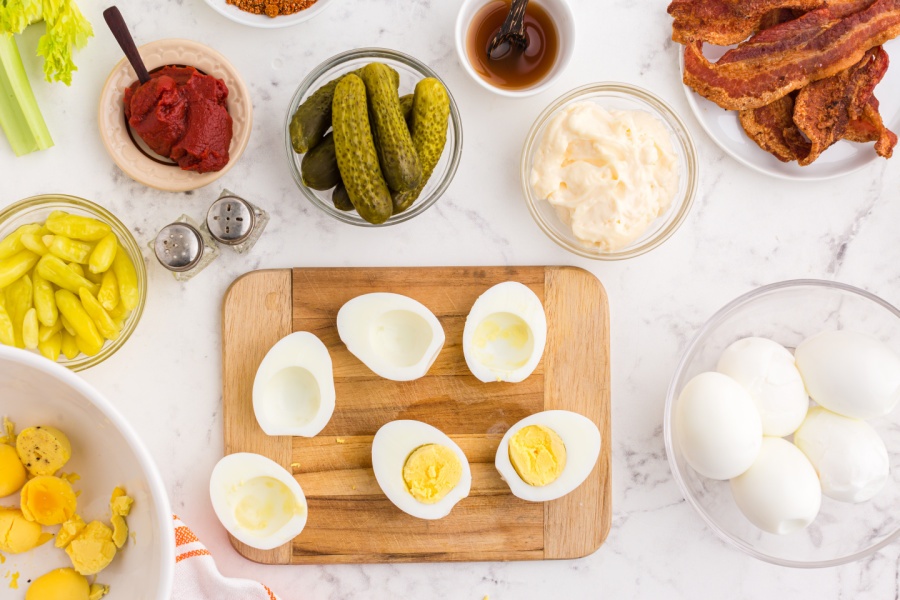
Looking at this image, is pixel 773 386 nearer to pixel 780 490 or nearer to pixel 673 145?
pixel 780 490

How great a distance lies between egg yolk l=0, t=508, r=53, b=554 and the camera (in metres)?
1.15

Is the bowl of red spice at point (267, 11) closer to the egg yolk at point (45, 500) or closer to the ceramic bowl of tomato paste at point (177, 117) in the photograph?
the ceramic bowl of tomato paste at point (177, 117)

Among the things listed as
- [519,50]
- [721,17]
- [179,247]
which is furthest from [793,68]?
[179,247]

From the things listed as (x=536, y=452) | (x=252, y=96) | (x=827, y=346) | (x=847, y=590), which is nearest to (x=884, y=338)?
(x=827, y=346)

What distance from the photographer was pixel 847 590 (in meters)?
1.48

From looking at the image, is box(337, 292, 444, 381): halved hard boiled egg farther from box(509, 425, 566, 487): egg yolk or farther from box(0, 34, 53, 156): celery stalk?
box(0, 34, 53, 156): celery stalk

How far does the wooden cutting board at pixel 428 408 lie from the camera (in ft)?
4.63

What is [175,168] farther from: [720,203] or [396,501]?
[720,203]

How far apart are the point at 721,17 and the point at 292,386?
116 cm

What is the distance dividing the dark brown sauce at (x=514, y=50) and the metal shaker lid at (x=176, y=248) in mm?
674

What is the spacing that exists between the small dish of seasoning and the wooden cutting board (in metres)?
0.39

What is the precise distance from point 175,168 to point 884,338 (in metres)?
1.47

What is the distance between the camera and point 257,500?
139 centimetres

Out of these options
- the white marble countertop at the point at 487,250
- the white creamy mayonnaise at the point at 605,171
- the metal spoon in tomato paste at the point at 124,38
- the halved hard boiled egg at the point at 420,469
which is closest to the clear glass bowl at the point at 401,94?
the white marble countertop at the point at 487,250
